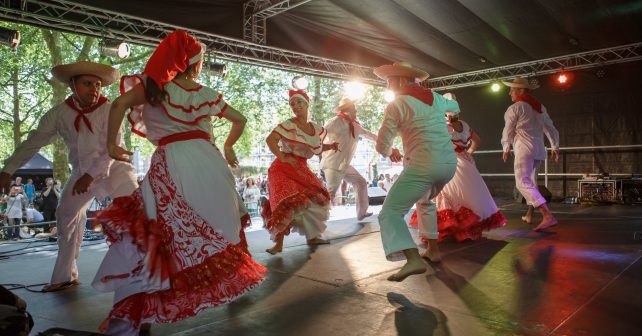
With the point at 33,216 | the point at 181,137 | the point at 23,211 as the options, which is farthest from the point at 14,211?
the point at 181,137

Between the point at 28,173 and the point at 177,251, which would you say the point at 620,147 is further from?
the point at 28,173

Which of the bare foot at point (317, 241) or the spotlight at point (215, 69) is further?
the spotlight at point (215, 69)

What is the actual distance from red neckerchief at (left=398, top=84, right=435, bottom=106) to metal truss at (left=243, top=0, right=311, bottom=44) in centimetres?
437

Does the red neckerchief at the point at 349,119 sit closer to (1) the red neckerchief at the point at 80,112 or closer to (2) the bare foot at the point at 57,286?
(1) the red neckerchief at the point at 80,112

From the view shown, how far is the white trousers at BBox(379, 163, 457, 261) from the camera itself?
3.26m

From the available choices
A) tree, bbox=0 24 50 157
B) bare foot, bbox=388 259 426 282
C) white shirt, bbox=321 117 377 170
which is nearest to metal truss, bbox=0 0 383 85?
white shirt, bbox=321 117 377 170

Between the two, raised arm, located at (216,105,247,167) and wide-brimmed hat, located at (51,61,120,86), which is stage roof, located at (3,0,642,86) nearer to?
wide-brimmed hat, located at (51,61,120,86)

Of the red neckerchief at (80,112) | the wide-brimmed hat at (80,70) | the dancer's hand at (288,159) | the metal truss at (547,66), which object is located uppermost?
the metal truss at (547,66)

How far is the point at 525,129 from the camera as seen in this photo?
5891 mm

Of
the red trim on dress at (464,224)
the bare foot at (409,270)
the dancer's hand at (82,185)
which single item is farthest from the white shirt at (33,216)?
the bare foot at (409,270)

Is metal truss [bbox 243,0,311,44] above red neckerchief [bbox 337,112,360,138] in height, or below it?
above

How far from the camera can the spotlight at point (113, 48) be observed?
22.0 ft

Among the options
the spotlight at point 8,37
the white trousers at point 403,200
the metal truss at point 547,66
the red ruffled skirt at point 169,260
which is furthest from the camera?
the metal truss at point 547,66

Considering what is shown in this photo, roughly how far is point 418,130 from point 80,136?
2.58 m
